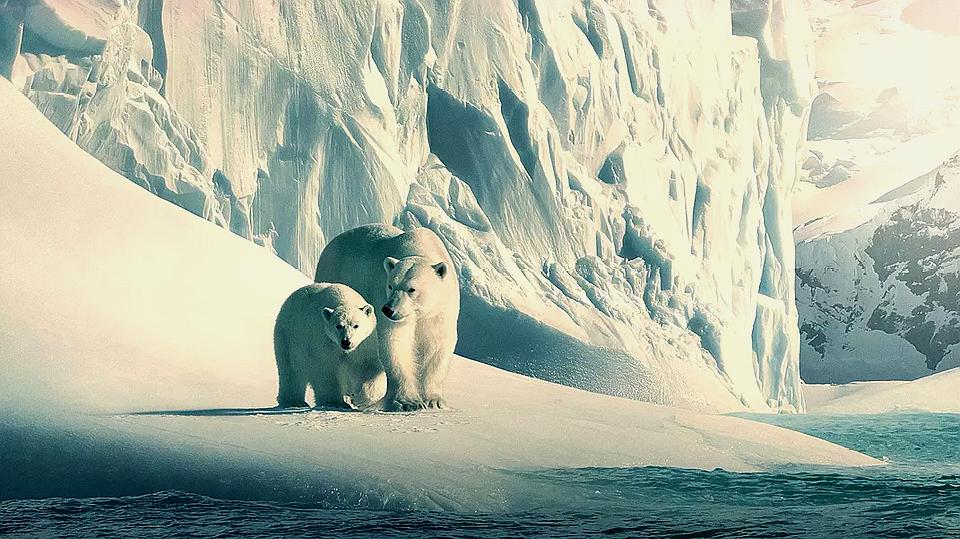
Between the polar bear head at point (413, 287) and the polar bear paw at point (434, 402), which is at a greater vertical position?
the polar bear head at point (413, 287)

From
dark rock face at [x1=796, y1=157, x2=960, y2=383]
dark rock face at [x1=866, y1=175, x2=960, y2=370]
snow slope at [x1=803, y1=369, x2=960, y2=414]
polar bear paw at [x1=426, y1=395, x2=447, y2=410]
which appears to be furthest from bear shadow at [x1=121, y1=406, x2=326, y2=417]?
dark rock face at [x1=866, y1=175, x2=960, y2=370]

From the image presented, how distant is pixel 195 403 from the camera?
8047 millimetres

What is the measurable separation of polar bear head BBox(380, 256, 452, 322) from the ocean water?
4.55 feet

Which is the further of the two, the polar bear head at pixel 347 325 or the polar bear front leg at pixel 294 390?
the polar bear front leg at pixel 294 390

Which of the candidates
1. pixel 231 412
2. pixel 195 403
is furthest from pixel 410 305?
pixel 195 403

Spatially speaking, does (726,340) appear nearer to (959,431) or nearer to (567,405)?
(959,431)

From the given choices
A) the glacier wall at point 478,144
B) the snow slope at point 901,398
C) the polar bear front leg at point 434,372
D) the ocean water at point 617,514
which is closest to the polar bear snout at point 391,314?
the polar bear front leg at point 434,372

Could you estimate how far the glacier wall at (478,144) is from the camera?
17000 mm

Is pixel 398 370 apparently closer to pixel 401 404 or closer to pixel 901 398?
pixel 401 404

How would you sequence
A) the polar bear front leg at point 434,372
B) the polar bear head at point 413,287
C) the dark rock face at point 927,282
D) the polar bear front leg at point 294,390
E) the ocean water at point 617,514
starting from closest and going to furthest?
the ocean water at point 617,514 → the polar bear head at point 413,287 → the polar bear front leg at point 294,390 → the polar bear front leg at point 434,372 → the dark rock face at point 927,282

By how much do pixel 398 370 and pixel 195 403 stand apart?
1485 mm

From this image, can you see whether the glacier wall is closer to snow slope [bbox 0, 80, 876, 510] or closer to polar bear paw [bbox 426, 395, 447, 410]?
snow slope [bbox 0, 80, 876, 510]

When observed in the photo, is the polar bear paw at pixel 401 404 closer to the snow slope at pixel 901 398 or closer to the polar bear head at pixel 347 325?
the polar bear head at pixel 347 325

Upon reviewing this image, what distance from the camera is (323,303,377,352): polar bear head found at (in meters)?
7.39
